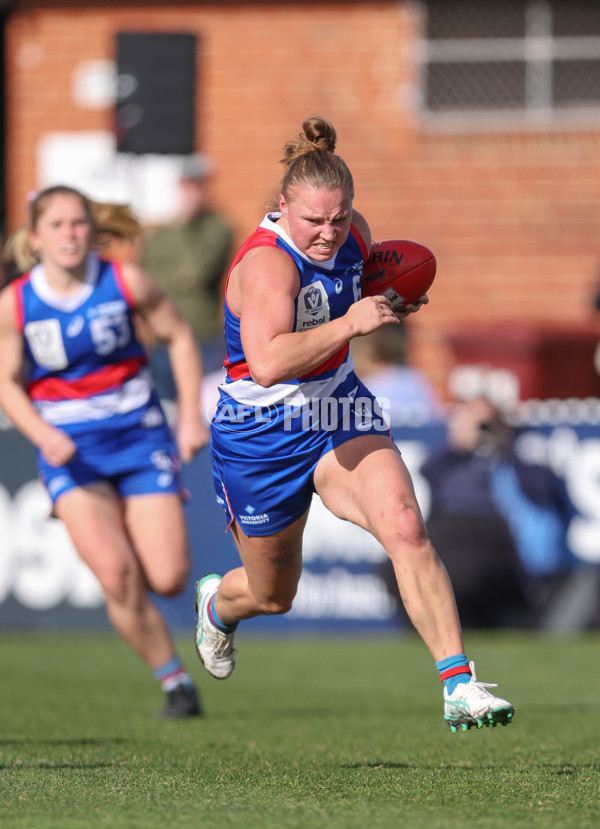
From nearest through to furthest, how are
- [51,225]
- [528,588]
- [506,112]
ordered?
[51,225] < [528,588] < [506,112]

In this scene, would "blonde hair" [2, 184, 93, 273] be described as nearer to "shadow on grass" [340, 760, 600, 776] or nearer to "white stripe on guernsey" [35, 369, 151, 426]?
"white stripe on guernsey" [35, 369, 151, 426]

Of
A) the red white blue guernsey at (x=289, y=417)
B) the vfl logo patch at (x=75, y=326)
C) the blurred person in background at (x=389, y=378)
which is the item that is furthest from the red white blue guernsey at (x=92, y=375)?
the blurred person in background at (x=389, y=378)

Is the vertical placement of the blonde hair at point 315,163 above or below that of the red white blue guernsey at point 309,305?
above

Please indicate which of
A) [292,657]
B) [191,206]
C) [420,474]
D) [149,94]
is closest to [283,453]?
[292,657]

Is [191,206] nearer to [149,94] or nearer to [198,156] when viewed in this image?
[149,94]

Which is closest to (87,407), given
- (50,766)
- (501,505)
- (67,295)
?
(67,295)

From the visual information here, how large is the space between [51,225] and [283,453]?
1.99 m

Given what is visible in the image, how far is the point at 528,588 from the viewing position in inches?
389

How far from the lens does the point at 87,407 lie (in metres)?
6.38

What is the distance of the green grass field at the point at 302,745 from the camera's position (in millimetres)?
3805

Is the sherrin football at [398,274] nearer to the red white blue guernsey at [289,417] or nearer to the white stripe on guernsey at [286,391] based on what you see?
the red white blue guernsey at [289,417]

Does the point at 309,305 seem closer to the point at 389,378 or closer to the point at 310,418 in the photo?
the point at 310,418

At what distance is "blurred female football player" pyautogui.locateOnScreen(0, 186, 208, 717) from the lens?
6.23 meters

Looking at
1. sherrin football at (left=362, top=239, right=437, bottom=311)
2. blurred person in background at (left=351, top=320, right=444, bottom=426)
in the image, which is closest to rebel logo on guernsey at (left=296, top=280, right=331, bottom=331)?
sherrin football at (left=362, top=239, right=437, bottom=311)
